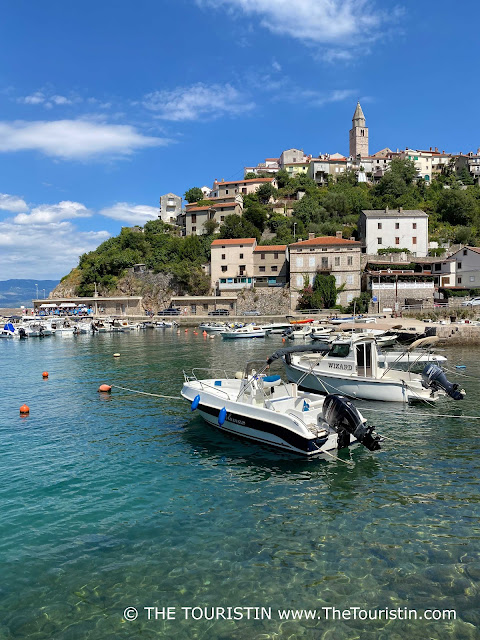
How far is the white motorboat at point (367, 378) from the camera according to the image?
60.1 feet

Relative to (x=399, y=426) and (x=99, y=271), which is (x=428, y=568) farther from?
(x=99, y=271)

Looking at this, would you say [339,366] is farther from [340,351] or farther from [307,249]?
[307,249]

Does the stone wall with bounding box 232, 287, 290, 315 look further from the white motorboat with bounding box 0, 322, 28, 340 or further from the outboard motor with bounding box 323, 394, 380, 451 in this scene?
the outboard motor with bounding box 323, 394, 380, 451

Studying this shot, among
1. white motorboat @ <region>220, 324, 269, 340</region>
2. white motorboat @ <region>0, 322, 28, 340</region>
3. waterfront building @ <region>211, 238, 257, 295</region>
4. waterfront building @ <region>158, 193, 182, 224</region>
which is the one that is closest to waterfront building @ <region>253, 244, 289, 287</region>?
waterfront building @ <region>211, 238, 257, 295</region>

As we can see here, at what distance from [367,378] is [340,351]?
178 centimetres

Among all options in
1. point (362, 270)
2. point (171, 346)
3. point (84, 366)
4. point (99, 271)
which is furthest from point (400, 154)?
point (84, 366)

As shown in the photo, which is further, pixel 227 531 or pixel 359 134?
pixel 359 134

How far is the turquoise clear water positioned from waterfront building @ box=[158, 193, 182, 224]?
4538 inches

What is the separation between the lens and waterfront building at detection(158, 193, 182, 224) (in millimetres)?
125125

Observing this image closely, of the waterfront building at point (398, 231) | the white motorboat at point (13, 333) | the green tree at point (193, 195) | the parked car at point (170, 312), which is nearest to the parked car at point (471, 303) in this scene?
the waterfront building at point (398, 231)

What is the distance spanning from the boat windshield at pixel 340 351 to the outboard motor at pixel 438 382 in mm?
3372

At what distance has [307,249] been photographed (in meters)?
67.8

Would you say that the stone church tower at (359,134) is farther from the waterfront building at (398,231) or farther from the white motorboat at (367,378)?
the white motorboat at (367,378)

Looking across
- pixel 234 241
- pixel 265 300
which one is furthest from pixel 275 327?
pixel 234 241
